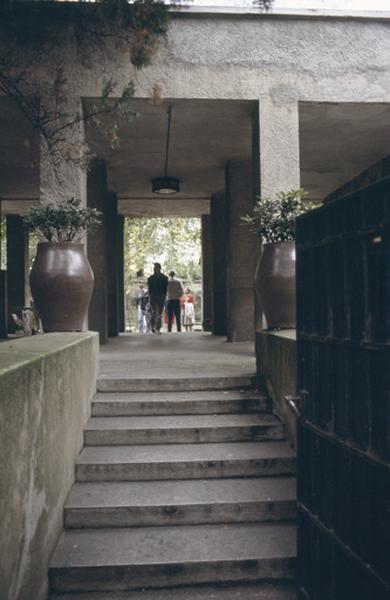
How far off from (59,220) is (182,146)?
3.53 metres

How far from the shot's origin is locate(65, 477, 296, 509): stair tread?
11.9ft

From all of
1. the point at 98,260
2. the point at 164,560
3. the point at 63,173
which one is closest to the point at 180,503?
the point at 164,560

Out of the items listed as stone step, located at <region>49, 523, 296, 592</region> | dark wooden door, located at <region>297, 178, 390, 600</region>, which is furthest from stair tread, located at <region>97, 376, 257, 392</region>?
dark wooden door, located at <region>297, 178, 390, 600</region>

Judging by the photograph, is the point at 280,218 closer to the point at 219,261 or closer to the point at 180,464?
the point at 180,464

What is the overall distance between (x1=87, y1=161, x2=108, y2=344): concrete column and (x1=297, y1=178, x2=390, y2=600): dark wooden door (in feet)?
21.6

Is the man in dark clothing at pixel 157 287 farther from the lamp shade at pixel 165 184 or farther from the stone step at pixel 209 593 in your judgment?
the stone step at pixel 209 593

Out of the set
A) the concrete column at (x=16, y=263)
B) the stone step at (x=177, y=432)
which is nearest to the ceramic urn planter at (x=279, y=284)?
the stone step at (x=177, y=432)

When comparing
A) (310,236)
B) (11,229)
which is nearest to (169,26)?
(310,236)

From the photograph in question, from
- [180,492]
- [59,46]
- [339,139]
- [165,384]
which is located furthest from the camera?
[339,139]

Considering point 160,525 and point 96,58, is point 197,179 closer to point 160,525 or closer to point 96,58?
point 96,58

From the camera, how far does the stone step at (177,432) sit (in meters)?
4.32

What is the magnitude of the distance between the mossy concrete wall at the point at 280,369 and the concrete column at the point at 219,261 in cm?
592

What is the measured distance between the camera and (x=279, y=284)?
16.6 feet

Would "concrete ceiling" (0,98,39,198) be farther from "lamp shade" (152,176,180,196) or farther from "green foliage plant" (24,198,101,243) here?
"lamp shade" (152,176,180,196)
